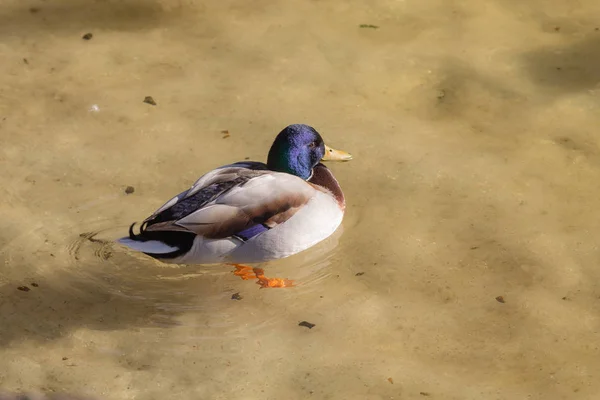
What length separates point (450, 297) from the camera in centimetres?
486

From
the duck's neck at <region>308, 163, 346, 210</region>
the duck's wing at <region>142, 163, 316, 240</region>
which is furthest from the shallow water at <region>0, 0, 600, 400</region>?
the duck's wing at <region>142, 163, 316, 240</region>

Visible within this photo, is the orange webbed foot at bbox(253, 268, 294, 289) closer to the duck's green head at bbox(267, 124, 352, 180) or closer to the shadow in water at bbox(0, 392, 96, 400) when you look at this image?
the duck's green head at bbox(267, 124, 352, 180)

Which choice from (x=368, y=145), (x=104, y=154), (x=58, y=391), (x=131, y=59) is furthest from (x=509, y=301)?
(x=131, y=59)

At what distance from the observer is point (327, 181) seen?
541cm

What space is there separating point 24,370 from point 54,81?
2.85m

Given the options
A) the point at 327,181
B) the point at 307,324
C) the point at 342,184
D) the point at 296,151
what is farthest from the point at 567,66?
the point at 307,324

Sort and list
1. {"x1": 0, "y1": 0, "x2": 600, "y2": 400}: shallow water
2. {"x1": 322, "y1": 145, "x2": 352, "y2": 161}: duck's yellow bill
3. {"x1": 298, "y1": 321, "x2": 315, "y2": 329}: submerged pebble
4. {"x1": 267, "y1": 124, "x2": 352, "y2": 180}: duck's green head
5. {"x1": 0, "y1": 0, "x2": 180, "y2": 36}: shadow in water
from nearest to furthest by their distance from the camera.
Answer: {"x1": 0, "y1": 0, "x2": 600, "y2": 400}: shallow water < {"x1": 298, "y1": 321, "x2": 315, "y2": 329}: submerged pebble < {"x1": 267, "y1": 124, "x2": 352, "y2": 180}: duck's green head < {"x1": 322, "y1": 145, "x2": 352, "y2": 161}: duck's yellow bill < {"x1": 0, "y1": 0, "x2": 180, "y2": 36}: shadow in water

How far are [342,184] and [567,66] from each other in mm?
2139

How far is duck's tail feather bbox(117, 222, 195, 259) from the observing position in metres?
4.79

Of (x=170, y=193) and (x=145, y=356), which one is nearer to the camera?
(x=145, y=356)

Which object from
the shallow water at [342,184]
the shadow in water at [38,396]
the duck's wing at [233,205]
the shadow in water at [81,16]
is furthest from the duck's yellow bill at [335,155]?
the shadow in water at [81,16]

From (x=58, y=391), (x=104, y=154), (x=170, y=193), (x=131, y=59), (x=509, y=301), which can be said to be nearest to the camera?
(x=58, y=391)

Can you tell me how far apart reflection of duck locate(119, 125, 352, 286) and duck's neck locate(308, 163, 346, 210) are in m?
0.01

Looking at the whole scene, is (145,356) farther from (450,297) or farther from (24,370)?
(450,297)
